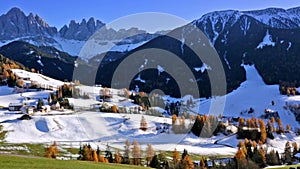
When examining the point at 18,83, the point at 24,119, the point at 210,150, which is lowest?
the point at 210,150

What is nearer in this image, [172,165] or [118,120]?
[172,165]

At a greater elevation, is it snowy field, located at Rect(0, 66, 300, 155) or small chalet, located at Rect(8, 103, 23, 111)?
small chalet, located at Rect(8, 103, 23, 111)

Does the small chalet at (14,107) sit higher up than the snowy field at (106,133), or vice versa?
the small chalet at (14,107)

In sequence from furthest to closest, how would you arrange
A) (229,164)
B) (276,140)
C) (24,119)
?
1. (276,140)
2. (24,119)
3. (229,164)

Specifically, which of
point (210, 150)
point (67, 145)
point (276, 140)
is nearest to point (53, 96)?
point (67, 145)

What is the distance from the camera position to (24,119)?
407ft

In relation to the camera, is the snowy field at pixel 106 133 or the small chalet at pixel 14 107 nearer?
the snowy field at pixel 106 133

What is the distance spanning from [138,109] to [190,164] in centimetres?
9233

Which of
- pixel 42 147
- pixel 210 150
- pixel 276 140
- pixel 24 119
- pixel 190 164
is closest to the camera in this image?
pixel 190 164

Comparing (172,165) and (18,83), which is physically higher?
(18,83)

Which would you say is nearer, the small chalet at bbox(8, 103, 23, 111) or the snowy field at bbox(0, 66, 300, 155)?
the snowy field at bbox(0, 66, 300, 155)

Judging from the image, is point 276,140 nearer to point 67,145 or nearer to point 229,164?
point 229,164

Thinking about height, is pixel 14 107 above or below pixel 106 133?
above

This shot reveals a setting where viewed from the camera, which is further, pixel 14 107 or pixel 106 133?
pixel 14 107
